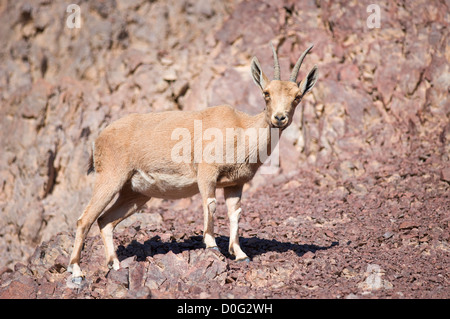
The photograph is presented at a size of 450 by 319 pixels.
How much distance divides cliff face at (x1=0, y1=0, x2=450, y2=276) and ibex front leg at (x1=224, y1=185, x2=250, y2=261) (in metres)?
5.75

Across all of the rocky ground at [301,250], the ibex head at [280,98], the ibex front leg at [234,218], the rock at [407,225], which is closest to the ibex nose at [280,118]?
the ibex head at [280,98]

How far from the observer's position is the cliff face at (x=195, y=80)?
1609 cm

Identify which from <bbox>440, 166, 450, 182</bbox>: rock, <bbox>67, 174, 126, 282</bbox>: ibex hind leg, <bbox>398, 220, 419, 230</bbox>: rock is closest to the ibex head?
<bbox>67, 174, 126, 282</bbox>: ibex hind leg

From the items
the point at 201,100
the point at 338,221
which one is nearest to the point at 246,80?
the point at 201,100

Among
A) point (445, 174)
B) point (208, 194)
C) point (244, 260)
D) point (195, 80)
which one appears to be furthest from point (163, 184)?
point (195, 80)

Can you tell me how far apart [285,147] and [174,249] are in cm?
701

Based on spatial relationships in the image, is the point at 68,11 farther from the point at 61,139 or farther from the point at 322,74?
the point at 322,74

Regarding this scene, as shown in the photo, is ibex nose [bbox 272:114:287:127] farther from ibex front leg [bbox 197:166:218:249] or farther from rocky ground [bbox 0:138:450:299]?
rocky ground [bbox 0:138:450:299]

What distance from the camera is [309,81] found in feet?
33.5

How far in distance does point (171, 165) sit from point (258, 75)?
93.9 inches

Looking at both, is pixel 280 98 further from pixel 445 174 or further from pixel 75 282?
pixel 445 174

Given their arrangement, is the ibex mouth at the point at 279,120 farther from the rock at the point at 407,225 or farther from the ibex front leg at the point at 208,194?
the rock at the point at 407,225

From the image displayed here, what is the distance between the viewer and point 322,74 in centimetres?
1706

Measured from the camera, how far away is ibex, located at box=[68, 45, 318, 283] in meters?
9.66
